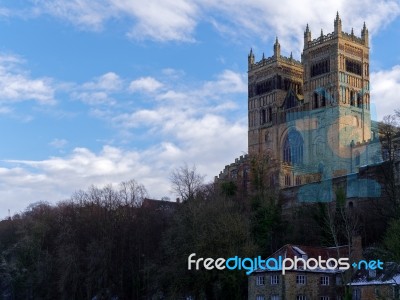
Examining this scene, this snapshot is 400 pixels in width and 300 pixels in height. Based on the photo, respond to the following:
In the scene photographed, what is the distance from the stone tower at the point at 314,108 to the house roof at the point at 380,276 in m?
41.7

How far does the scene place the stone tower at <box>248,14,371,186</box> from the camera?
93250 mm

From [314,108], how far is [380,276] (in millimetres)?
60183

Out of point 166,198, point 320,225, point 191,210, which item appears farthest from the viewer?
point 166,198

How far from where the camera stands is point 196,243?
4684cm

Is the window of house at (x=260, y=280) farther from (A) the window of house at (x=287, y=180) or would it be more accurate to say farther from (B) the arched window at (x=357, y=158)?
(B) the arched window at (x=357, y=158)

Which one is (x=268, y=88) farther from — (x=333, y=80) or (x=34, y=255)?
(x=34, y=255)

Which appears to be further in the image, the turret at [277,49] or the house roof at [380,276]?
the turret at [277,49]

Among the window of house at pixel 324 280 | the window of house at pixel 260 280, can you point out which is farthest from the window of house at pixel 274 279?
the window of house at pixel 324 280

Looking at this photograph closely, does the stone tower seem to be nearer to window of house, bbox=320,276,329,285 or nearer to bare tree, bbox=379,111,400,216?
bare tree, bbox=379,111,400,216

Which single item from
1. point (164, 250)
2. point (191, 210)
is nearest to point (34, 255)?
point (164, 250)

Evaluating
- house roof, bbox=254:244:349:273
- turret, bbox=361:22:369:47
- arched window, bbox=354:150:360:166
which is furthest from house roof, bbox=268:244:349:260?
turret, bbox=361:22:369:47

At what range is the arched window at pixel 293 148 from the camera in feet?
328

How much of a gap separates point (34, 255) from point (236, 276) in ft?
87.1

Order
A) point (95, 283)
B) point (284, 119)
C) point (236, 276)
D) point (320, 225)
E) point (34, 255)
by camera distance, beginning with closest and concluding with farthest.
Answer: point (236, 276) → point (320, 225) → point (95, 283) → point (34, 255) → point (284, 119)
